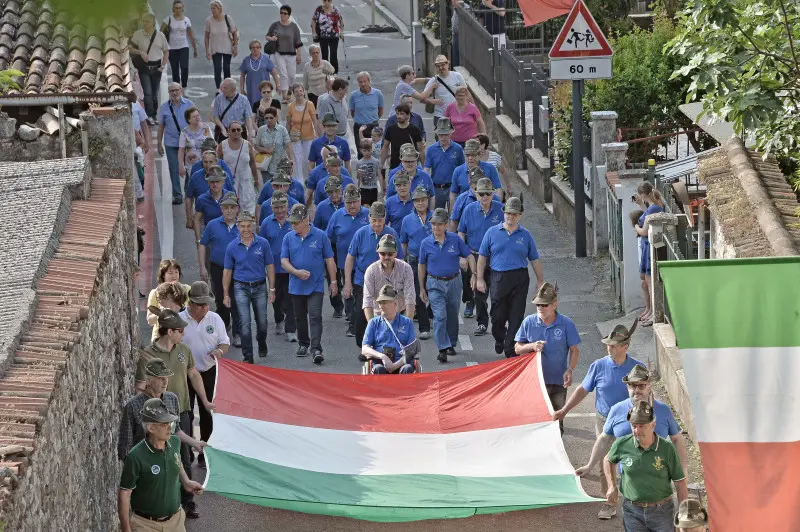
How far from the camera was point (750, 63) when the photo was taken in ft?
39.9

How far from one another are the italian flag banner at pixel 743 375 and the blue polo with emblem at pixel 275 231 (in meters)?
7.90

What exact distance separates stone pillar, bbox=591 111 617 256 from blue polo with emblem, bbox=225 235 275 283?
17.0 feet

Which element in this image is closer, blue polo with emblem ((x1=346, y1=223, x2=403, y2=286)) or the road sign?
blue polo with emblem ((x1=346, y1=223, x2=403, y2=286))

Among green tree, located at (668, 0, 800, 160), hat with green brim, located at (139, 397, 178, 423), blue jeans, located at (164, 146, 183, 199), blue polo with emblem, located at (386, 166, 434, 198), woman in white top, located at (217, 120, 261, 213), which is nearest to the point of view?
hat with green brim, located at (139, 397, 178, 423)

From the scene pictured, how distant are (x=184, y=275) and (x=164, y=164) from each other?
5.37m

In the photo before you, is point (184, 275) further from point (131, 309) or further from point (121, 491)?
point (121, 491)

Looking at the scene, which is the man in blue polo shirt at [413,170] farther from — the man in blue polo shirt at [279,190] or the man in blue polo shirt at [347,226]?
the man in blue polo shirt at [279,190]

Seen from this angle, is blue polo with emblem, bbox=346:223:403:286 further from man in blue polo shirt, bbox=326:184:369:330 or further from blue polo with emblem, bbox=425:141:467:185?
blue polo with emblem, bbox=425:141:467:185

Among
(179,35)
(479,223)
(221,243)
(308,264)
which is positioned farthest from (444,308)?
(179,35)

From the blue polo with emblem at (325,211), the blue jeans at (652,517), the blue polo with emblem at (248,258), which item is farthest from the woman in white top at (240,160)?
the blue jeans at (652,517)

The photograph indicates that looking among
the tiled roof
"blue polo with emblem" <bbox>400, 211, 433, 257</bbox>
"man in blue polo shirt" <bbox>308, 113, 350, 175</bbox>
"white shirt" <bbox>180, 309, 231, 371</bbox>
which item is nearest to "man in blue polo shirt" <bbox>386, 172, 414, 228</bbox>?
"blue polo with emblem" <bbox>400, 211, 433, 257</bbox>

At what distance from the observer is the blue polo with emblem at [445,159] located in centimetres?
1803

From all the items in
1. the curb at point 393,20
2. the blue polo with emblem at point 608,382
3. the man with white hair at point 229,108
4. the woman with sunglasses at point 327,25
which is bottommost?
the blue polo with emblem at point 608,382

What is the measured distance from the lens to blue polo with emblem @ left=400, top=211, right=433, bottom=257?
15305 millimetres
